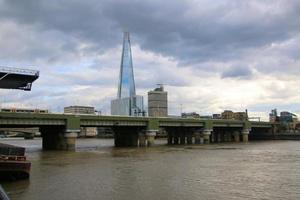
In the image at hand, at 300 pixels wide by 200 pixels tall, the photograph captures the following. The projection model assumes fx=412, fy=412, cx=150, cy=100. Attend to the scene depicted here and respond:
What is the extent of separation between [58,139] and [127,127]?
30.4m

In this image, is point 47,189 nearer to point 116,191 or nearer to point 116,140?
point 116,191

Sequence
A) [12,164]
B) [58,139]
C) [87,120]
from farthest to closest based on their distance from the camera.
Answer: [87,120]
[58,139]
[12,164]

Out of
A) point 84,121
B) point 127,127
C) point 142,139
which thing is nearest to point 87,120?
point 84,121

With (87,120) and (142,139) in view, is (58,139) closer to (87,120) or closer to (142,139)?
(87,120)

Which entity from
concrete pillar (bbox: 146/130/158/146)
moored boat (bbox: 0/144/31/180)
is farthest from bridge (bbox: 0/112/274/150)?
moored boat (bbox: 0/144/31/180)

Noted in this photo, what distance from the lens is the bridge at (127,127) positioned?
101062 mm

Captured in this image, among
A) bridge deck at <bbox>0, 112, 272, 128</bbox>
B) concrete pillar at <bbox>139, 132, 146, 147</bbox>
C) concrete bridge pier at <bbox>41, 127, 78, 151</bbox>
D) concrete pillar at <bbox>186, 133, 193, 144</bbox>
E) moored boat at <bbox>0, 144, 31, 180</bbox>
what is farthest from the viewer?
concrete pillar at <bbox>186, 133, 193, 144</bbox>

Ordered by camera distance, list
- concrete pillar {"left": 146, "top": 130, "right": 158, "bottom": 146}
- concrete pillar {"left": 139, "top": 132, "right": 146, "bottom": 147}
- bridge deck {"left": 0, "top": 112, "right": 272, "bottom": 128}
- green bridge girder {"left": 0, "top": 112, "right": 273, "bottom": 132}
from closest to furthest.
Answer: bridge deck {"left": 0, "top": 112, "right": 272, "bottom": 128}, green bridge girder {"left": 0, "top": 112, "right": 273, "bottom": 132}, concrete pillar {"left": 146, "top": 130, "right": 158, "bottom": 146}, concrete pillar {"left": 139, "top": 132, "right": 146, "bottom": 147}

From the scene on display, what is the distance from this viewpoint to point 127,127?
135 meters

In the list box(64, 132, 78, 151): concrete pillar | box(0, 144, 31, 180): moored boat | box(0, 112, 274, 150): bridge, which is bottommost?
box(0, 144, 31, 180): moored boat

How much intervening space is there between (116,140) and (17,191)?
101 metres

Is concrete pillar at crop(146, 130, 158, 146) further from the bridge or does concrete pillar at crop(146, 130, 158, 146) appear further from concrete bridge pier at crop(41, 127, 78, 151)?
concrete bridge pier at crop(41, 127, 78, 151)

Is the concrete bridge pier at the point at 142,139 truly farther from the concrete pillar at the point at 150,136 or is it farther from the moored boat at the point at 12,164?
the moored boat at the point at 12,164

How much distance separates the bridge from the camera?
101 metres
